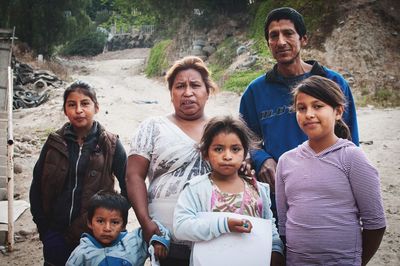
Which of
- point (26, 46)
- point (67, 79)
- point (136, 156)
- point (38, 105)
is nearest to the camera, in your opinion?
point (136, 156)

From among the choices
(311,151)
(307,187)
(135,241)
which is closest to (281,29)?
(311,151)

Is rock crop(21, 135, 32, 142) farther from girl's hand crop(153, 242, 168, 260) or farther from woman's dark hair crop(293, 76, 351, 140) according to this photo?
woman's dark hair crop(293, 76, 351, 140)

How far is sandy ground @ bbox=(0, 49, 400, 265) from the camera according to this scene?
4.39 m

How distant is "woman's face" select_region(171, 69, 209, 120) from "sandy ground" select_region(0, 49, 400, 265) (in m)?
0.26

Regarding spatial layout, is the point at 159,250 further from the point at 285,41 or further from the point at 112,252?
the point at 285,41

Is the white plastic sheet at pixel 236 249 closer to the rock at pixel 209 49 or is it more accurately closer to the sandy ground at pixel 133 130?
the sandy ground at pixel 133 130

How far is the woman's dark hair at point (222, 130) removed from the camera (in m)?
2.14

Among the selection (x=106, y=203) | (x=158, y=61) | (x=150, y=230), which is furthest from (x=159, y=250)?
(x=158, y=61)

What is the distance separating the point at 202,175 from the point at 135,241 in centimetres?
64

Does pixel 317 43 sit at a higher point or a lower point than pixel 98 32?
lower

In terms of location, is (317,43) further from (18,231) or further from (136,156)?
(136,156)

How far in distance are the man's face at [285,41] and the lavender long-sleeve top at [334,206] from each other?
68cm

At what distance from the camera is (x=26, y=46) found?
69.1 ft

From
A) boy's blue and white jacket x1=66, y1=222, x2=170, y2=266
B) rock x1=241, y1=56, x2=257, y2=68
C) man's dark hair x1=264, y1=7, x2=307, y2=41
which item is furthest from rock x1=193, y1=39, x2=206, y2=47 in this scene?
boy's blue and white jacket x1=66, y1=222, x2=170, y2=266
